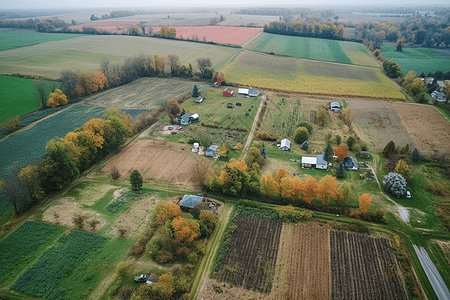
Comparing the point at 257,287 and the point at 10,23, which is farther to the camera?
the point at 10,23

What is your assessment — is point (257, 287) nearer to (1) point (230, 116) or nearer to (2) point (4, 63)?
(1) point (230, 116)

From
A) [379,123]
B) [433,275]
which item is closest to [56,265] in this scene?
[433,275]

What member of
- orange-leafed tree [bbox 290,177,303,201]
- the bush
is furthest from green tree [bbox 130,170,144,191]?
the bush

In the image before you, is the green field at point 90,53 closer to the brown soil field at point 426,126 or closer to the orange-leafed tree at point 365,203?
the brown soil field at point 426,126

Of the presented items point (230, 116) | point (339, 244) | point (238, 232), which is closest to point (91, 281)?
point (238, 232)

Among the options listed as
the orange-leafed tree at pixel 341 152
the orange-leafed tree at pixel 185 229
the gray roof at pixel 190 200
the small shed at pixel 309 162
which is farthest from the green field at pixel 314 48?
the orange-leafed tree at pixel 185 229

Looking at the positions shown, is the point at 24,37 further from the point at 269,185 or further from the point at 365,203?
the point at 365,203

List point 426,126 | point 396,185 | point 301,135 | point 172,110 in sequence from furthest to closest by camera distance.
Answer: point 172,110, point 426,126, point 301,135, point 396,185
